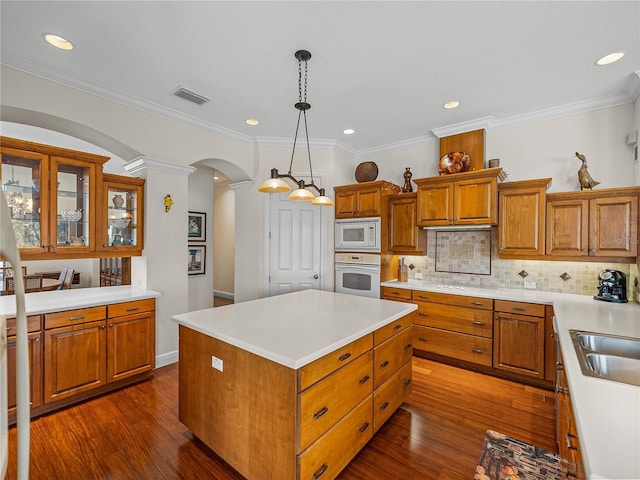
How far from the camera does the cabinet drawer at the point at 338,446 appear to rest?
160cm

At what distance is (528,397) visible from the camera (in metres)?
2.88

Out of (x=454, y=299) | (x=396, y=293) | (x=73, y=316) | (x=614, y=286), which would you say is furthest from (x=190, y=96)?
(x=614, y=286)

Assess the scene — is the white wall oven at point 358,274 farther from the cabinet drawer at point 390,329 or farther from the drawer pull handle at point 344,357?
the drawer pull handle at point 344,357

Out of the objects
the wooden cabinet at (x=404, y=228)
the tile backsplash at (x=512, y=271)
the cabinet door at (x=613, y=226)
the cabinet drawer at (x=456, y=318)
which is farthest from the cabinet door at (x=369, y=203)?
the cabinet door at (x=613, y=226)

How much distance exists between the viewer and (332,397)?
176cm

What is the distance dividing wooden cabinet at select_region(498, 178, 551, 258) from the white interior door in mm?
2302

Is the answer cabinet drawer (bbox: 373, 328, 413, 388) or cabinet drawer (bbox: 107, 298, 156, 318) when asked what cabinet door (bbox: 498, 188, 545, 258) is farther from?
cabinet drawer (bbox: 107, 298, 156, 318)

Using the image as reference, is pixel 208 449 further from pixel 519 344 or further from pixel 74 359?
pixel 519 344

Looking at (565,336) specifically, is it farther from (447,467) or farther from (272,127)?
(272,127)

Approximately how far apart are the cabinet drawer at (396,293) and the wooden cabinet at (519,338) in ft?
3.22

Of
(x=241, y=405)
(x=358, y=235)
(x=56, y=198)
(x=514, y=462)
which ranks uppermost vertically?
(x=56, y=198)

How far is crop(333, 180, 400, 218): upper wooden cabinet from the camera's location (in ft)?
13.6

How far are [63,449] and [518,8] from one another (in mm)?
4190

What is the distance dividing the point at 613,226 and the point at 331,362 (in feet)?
10.0
